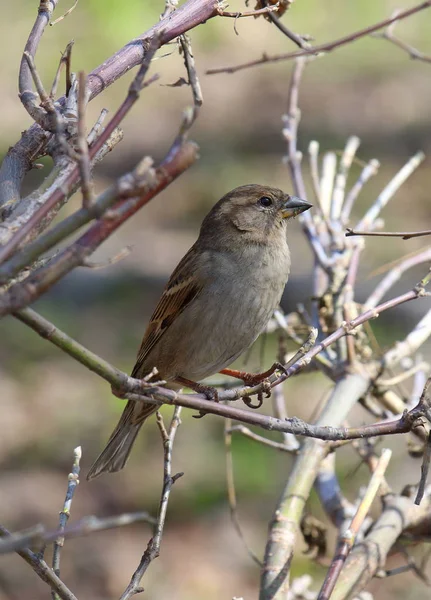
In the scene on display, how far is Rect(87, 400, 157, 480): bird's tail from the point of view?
3155 millimetres

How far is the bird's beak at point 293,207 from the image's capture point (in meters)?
3.30

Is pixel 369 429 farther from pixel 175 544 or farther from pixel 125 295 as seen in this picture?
pixel 125 295

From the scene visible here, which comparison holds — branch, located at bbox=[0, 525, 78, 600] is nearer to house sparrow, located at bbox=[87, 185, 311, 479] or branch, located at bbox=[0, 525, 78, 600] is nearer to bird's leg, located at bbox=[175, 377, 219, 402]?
bird's leg, located at bbox=[175, 377, 219, 402]

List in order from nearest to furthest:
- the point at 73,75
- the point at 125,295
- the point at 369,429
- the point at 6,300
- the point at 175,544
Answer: the point at 6,300 → the point at 369,429 → the point at 73,75 → the point at 175,544 → the point at 125,295

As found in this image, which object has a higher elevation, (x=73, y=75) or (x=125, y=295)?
(x=125, y=295)

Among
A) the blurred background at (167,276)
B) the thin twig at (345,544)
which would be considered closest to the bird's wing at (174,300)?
the blurred background at (167,276)

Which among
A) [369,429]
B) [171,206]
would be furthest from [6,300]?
[171,206]

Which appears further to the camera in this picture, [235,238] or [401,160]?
[401,160]

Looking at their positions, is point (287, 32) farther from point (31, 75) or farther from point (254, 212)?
point (254, 212)

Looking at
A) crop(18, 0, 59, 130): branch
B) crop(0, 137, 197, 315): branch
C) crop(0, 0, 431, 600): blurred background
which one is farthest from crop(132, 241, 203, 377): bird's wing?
crop(0, 137, 197, 315): branch

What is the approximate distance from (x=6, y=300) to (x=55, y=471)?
4.15 metres

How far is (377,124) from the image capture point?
28.4 ft

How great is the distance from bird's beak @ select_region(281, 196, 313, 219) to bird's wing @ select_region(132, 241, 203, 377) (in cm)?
38

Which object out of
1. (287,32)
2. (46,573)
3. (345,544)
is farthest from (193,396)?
(287,32)
